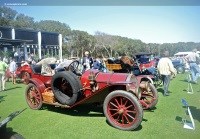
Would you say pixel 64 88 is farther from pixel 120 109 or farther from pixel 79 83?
pixel 120 109

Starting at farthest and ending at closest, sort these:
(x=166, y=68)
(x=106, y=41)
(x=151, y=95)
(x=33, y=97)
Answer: (x=106, y=41)
(x=166, y=68)
(x=33, y=97)
(x=151, y=95)

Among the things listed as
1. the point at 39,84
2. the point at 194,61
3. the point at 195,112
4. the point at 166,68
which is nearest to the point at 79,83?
the point at 39,84

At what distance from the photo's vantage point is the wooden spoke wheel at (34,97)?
553cm

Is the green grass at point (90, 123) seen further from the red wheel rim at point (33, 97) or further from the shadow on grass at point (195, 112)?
the red wheel rim at point (33, 97)

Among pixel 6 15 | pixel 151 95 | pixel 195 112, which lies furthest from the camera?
pixel 6 15

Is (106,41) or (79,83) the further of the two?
(106,41)

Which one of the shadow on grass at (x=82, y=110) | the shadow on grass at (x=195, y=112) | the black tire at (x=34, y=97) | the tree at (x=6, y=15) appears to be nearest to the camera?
the shadow on grass at (x=195, y=112)

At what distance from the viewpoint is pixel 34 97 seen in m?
5.74

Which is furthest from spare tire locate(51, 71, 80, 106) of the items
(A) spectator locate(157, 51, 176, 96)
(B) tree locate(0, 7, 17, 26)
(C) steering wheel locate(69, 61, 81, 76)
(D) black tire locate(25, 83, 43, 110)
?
(B) tree locate(0, 7, 17, 26)

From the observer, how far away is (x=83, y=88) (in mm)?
4793

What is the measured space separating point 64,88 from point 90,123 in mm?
Answer: 1287

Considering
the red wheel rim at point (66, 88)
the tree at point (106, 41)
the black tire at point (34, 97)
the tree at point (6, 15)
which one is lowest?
the black tire at point (34, 97)

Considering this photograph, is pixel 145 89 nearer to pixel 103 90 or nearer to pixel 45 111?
pixel 103 90

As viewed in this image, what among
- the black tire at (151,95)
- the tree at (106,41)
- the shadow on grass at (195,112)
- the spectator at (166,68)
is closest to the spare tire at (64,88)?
the black tire at (151,95)
